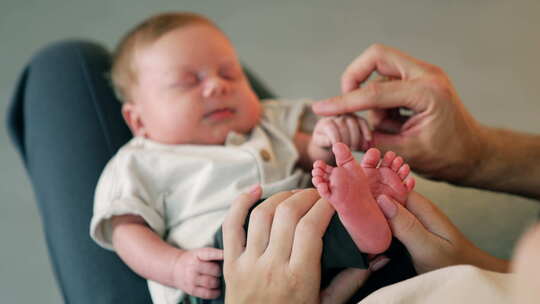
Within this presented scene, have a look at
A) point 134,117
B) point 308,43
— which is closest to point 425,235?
point 134,117

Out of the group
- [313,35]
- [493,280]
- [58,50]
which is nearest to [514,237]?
[493,280]

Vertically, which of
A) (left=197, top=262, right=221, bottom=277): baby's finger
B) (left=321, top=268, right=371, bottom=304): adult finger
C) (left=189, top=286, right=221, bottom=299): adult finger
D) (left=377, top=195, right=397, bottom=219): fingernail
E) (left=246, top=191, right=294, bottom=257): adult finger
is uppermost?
(left=377, top=195, right=397, bottom=219): fingernail

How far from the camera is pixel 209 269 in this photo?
844 millimetres

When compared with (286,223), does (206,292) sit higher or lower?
lower

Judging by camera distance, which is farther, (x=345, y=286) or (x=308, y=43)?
(x=308, y=43)

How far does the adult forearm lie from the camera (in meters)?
1.07

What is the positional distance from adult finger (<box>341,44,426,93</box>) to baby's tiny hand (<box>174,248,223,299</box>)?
44 cm

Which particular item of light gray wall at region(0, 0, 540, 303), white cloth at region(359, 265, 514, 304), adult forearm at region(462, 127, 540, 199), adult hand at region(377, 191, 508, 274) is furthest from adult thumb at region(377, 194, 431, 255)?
light gray wall at region(0, 0, 540, 303)

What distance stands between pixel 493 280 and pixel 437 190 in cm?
62

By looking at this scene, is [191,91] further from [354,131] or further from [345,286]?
[345,286]

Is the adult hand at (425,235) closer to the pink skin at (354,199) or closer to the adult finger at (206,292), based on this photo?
the pink skin at (354,199)

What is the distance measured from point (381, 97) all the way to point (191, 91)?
0.41 meters

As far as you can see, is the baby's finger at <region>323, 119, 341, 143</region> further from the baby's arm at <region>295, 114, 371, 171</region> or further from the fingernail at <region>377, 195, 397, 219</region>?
the fingernail at <region>377, 195, 397, 219</region>

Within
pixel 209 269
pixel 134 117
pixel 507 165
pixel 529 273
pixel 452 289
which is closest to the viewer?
pixel 529 273
